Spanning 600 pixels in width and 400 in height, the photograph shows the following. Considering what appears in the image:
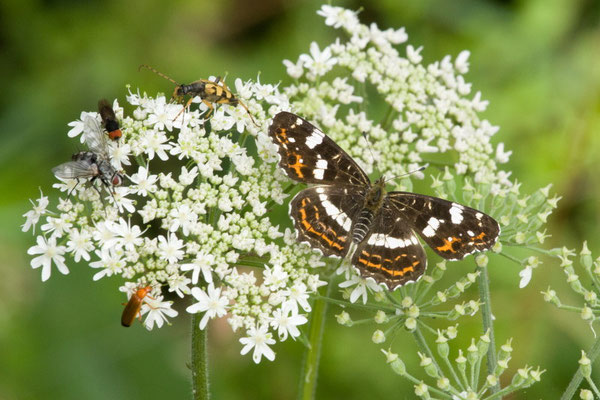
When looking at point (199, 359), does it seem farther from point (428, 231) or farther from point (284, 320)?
point (428, 231)

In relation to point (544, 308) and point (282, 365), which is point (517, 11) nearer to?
point (544, 308)

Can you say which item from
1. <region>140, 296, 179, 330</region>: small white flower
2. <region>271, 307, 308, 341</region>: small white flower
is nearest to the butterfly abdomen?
<region>271, 307, 308, 341</region>: small white flower

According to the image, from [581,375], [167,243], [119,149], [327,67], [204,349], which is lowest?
[581,375]

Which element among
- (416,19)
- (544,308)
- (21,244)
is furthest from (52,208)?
(544,308)

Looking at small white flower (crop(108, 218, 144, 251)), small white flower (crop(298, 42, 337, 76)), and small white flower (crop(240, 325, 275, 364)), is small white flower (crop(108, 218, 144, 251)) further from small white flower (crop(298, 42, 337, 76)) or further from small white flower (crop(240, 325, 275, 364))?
small white flower (crop(298, 42, 337, 76))

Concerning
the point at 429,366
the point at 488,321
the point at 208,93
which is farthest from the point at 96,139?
the point at 488,321

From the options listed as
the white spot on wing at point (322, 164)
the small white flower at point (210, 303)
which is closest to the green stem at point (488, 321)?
the white spot on wing at point (322, 164)
